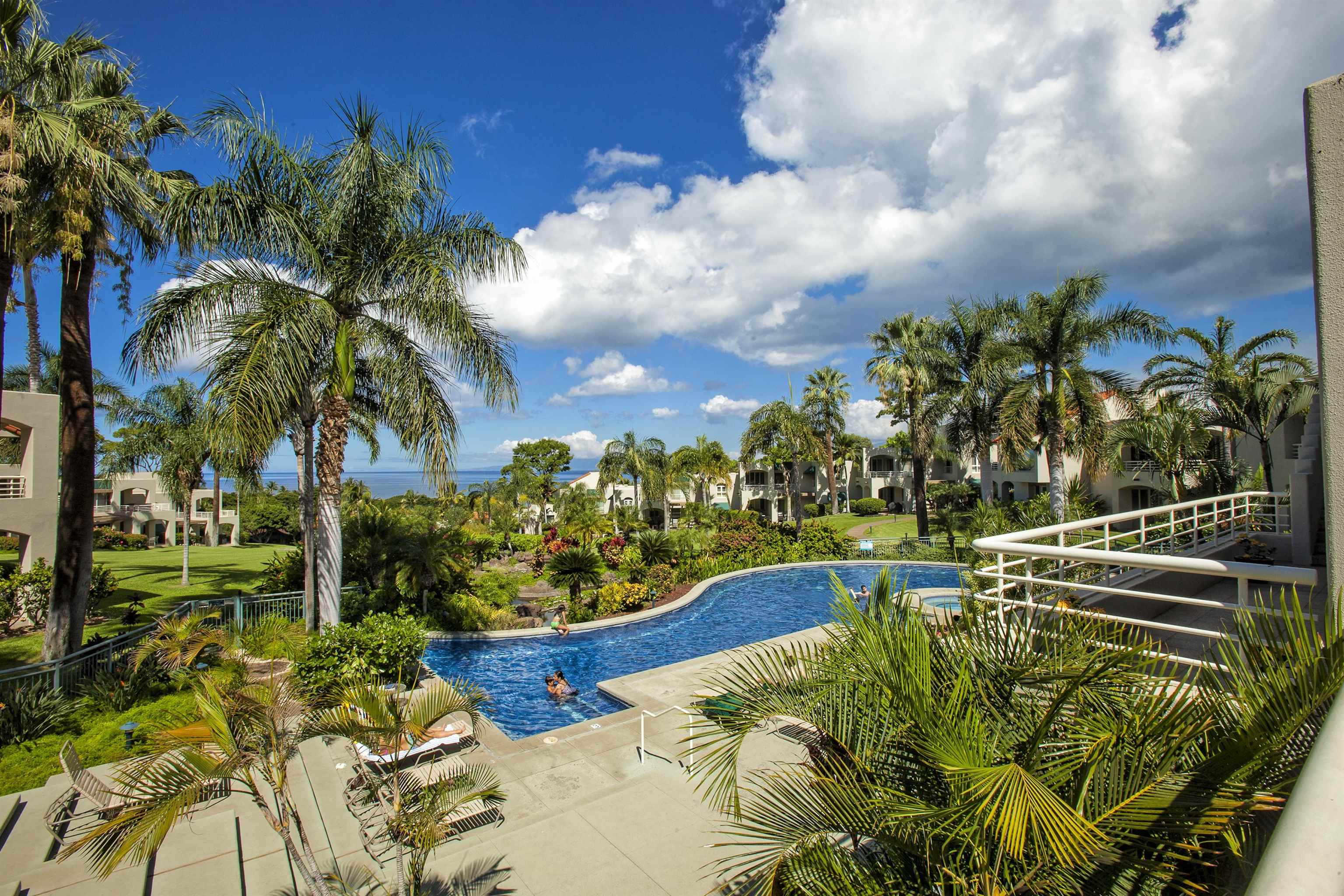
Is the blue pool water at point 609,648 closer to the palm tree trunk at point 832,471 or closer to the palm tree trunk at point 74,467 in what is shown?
the palm tree trunk at point 74,467

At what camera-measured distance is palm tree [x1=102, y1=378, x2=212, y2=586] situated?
2327 cm

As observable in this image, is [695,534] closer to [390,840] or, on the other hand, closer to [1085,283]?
[1085,283]

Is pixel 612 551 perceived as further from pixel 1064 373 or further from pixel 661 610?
pixel 1064 373

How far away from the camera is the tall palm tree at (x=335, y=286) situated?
11.1 m

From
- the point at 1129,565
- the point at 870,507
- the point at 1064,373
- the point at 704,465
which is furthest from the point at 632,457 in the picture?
the point at 1129,565

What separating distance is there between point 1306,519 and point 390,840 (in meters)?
11.6

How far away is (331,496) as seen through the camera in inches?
476

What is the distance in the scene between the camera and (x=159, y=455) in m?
27.1

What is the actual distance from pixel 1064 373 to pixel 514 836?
20.9 m

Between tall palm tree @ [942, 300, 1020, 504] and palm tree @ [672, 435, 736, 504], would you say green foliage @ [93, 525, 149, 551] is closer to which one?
palm tree @ [672, 435, 736, 504]

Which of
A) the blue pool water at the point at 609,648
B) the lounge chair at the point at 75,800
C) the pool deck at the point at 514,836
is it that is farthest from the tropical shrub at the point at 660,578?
the lounge chair at the point at 75,800

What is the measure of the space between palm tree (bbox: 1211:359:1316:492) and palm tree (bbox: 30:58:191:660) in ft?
84.5

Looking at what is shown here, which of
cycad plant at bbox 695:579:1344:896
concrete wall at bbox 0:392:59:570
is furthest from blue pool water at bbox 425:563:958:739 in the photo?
concrete wall at bbox 0:392:59:570

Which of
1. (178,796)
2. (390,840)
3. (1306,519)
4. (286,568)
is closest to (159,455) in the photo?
(286,568)
